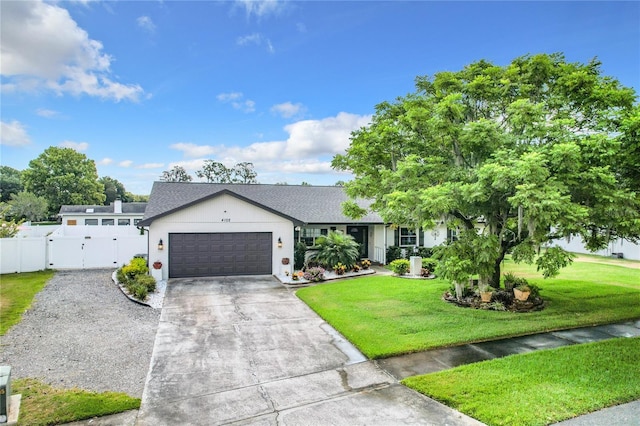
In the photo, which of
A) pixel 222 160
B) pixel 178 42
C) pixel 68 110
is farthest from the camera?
pixel 222 160

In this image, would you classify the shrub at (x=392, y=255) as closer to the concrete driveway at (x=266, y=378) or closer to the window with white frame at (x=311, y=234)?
the window with white frame at (x=311, y=234)

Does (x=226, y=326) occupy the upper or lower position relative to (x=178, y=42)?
lower

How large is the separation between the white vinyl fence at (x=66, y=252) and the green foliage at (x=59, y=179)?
4201cm

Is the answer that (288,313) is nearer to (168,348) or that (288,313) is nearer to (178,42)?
(168,348)

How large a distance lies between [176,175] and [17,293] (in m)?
49.8

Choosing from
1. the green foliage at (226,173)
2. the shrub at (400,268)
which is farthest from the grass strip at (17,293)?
the green foliage at (226,173)

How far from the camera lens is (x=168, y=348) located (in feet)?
26.2

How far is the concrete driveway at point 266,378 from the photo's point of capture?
17.3 feet

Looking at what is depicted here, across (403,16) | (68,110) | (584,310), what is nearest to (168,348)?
(584,310)

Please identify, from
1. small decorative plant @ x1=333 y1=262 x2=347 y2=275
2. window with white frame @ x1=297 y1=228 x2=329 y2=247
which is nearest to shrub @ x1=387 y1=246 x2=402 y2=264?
window with white frame @ x1=297 y1=228 x2=329 y2=247

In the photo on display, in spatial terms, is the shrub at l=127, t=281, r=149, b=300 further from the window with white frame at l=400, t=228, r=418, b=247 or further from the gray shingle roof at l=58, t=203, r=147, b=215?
the gray shingle roof at l=58, t=203, r=147, b=215

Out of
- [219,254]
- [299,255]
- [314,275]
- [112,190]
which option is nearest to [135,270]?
[219,254]

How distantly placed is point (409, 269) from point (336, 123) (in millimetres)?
11579

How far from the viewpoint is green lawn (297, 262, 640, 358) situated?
8.48 meters
